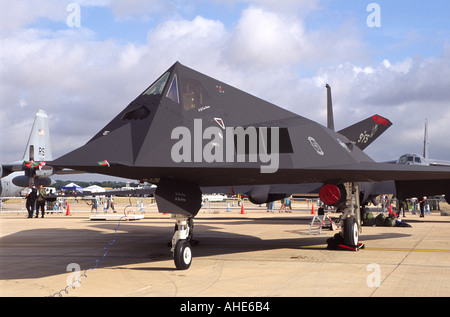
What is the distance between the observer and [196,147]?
793 cm

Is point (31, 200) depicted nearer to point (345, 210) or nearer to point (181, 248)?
point (345, 210)

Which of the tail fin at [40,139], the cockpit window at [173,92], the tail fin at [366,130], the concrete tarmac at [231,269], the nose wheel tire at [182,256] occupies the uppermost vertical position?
the tail fin at [40,139]

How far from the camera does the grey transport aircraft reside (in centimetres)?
749

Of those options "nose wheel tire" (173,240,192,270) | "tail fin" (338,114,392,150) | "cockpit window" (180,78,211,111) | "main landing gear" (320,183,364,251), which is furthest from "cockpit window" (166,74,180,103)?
"tail fin" (338,114,392,150)

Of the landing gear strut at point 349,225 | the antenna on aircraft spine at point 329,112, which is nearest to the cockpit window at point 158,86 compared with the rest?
the landing gear strut at point 349,225

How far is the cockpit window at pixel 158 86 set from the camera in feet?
28.0

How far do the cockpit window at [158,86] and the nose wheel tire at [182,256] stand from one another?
9.61ft

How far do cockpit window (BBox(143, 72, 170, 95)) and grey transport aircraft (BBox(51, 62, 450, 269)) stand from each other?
0.09 ft

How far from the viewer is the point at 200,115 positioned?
28.0 ft

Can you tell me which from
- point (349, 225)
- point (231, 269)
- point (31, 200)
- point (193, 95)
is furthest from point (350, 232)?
point (31, 200)

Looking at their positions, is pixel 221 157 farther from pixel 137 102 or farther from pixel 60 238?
pixel 60 238

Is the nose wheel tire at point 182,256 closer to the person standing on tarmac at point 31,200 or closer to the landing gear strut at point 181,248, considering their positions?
the landing gear strut at point 181,248

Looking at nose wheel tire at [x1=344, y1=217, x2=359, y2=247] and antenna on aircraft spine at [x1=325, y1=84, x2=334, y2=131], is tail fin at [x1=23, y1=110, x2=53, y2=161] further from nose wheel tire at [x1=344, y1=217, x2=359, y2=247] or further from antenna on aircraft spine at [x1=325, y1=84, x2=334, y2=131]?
nose wheel tire at [x1=344, y1=217, x2=359, y2=247]
